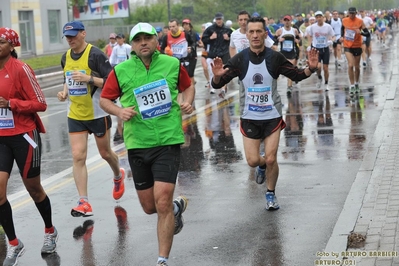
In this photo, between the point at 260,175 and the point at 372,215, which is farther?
the point at 260,175

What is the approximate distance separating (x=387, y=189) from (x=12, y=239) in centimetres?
383

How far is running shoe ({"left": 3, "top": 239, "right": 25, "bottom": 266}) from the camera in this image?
689cm

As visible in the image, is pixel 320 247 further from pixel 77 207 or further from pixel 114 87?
pixel 77 207

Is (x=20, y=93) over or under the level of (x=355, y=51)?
over

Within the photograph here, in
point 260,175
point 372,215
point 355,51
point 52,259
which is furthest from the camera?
point 355,51

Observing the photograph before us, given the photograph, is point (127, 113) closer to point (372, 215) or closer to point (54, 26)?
point (372, 215)

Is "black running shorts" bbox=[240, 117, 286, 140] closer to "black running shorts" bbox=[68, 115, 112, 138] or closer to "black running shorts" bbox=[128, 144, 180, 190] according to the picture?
"black running shorts" bbox=[68, 115, 112, 138]

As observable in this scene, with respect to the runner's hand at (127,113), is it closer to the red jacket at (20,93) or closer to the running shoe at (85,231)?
the red jacket at (20,93)

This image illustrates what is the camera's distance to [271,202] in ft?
27.3

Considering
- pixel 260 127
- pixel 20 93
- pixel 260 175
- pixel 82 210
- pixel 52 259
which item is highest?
pixel 20 93

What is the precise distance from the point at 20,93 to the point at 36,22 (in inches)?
1833

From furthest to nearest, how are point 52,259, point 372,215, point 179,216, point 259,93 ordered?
point 259,93 → point 372,215 → point 52,259 → point 179,216

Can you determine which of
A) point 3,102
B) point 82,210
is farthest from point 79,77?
point 3,102

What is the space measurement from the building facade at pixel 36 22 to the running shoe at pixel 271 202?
40.7m
